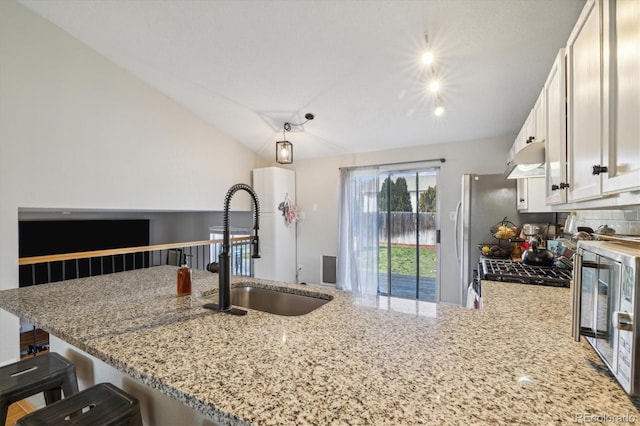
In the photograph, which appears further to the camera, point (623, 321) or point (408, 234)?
point (408, 234)

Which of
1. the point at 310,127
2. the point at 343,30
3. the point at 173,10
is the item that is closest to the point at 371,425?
the point at 343,30

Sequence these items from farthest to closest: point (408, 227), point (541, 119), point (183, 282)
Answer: point (408, 227)
point (541, 119)
point (183, 282)

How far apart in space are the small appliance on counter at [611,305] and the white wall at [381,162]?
10.4 feet

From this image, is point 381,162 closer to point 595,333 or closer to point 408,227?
point 408,227

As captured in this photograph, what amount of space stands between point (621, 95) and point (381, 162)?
3436 millimetres

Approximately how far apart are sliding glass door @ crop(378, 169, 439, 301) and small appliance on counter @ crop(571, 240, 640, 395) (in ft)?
10.7

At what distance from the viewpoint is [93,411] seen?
0.97 meters

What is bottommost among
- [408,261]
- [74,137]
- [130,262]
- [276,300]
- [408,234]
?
[130,262]

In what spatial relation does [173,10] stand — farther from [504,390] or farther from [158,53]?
[504,390]

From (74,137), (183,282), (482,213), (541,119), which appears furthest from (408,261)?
(74,137)

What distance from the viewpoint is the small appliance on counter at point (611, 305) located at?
53 cm

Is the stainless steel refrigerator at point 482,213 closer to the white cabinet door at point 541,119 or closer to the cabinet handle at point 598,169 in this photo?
the white cabinet door at point 541,119

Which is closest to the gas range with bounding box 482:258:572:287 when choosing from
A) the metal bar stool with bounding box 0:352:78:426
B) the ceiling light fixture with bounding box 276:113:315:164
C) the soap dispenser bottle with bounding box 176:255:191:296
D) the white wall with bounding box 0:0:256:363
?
the soap dispenser bottle with bounding box 176:255:191:296

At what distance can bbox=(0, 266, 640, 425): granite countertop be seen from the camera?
1.77 feet
